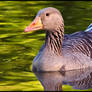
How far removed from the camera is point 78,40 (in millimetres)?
14648

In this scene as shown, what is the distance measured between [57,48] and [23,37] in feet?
9.51

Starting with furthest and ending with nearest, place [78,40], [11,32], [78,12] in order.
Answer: [78,12] < [11,32] < [78,40]

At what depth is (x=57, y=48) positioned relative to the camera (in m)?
14.3

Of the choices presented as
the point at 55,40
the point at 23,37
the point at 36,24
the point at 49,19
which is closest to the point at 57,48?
the point at 55,40

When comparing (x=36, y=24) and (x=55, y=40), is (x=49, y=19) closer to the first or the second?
(x=36, y=24)

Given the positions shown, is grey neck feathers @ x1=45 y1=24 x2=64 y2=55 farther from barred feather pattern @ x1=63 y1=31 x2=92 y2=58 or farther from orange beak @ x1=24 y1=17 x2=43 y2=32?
orange beak @ x1=24 y1=17 x2=43 y2=32

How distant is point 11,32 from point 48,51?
3.57 metres

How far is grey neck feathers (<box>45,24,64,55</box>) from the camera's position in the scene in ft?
46.3

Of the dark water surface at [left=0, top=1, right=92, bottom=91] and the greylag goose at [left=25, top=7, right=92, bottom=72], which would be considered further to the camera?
the greylag goose at [left=25, top=7, right=92, bottom=72]

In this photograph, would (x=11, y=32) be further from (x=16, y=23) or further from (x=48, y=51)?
(x=48, y=51)

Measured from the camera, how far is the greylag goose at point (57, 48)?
13914 mm

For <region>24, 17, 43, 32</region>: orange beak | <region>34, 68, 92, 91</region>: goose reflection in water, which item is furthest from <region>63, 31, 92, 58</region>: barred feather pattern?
<region>24, 17, 43, 32</region>: orange beak

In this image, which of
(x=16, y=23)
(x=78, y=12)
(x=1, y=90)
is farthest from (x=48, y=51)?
(x=78, y=12)

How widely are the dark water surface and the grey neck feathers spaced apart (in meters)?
0.83
